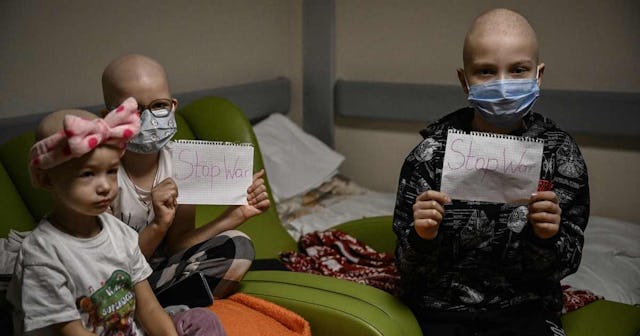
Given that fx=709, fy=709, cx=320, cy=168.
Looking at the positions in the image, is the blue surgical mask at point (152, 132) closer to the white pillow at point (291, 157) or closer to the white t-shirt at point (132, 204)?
the white t-shirt at point (132, 204)

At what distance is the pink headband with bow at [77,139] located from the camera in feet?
3.75

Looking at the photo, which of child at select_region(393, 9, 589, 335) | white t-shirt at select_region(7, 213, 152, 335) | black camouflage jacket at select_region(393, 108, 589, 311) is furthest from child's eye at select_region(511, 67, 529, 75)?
white t-shirt at select_region(7, 213, 152, 335)

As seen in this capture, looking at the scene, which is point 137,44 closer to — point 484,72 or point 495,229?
point 484,72

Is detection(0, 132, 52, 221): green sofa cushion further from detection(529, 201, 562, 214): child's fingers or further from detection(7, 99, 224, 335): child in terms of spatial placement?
detection(529, 201, 562, 214): child's fingers

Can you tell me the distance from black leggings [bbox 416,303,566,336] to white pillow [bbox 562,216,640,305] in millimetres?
644

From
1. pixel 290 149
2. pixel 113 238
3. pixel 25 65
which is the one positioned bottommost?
pixel 290 149

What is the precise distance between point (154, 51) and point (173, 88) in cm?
17

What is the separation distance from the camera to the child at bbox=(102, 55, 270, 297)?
5.10 ft

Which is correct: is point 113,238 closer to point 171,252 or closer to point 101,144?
point 101,144

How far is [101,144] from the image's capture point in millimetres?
→ 1211

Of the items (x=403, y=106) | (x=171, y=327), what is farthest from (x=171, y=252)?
(x=403, y=106)

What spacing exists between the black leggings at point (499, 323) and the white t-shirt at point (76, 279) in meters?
0.72

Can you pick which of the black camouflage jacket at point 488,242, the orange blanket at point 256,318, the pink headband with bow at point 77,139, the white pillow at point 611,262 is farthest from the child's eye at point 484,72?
the white pillow at point 611,262

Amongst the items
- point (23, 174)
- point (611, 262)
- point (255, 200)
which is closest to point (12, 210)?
point (23, 174)
